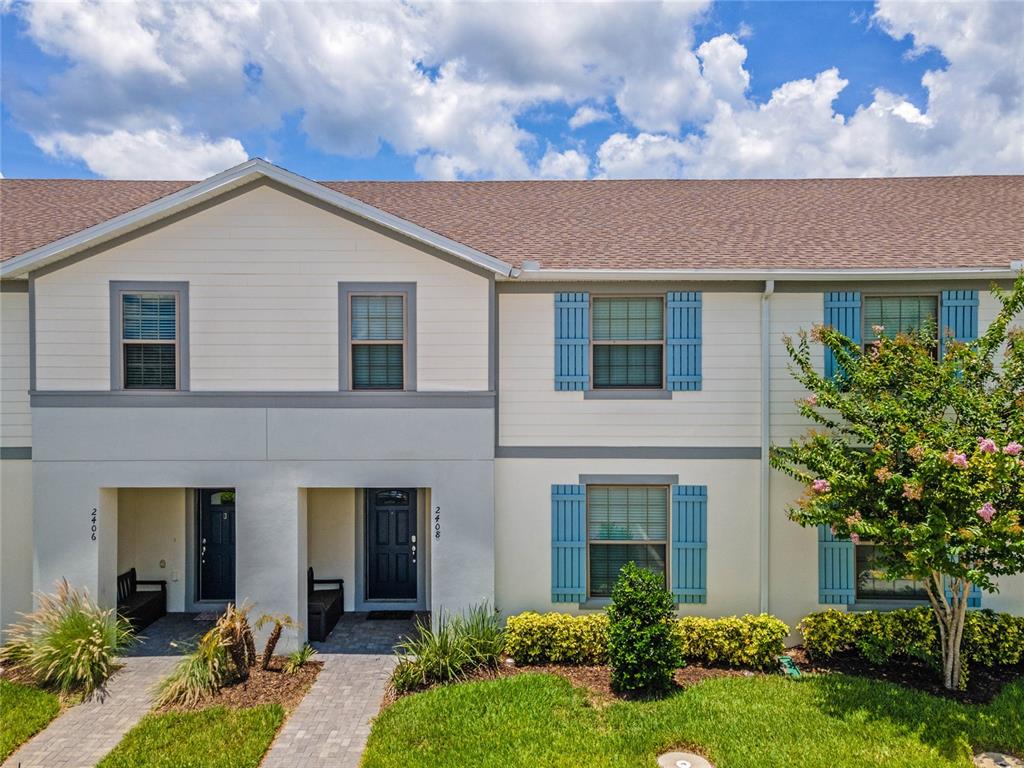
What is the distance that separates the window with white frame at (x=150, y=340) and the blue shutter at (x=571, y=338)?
565cm

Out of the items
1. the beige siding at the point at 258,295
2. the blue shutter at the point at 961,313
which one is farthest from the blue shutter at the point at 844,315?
the beige siding at the point at 258,295

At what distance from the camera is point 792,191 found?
41.0ft

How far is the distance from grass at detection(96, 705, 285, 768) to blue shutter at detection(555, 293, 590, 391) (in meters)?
5.83

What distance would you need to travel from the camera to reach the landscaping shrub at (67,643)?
7742 millimetres

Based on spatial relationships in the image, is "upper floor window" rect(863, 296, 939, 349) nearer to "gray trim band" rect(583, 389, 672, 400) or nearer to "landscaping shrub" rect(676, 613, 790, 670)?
"gray trim band" rect(583, 389, 672, 400)

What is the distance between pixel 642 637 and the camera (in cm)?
721

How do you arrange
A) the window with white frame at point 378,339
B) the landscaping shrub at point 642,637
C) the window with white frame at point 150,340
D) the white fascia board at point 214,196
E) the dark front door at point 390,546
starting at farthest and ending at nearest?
the dark front door at point 390,546, the window with white frame at point 378,339, the window with white frame at point 150,340, the white fascia board at point 214,196, the landscaping shrub at point 642,637

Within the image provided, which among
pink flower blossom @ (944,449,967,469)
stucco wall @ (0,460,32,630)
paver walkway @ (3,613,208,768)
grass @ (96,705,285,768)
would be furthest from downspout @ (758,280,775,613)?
stucco wall @ (0,460,32,630)

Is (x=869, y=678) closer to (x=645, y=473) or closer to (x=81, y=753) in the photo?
(x=645, y=473)

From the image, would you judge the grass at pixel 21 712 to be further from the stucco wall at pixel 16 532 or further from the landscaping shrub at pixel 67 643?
the stucco wall at pixel 16 532

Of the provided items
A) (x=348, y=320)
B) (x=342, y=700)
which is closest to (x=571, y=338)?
(x=348, y=320)

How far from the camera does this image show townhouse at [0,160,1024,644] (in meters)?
8.70

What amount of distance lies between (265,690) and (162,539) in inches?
167

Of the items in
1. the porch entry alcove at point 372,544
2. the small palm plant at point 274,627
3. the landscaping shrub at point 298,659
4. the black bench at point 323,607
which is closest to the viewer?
the small palm plant at point 274,627
